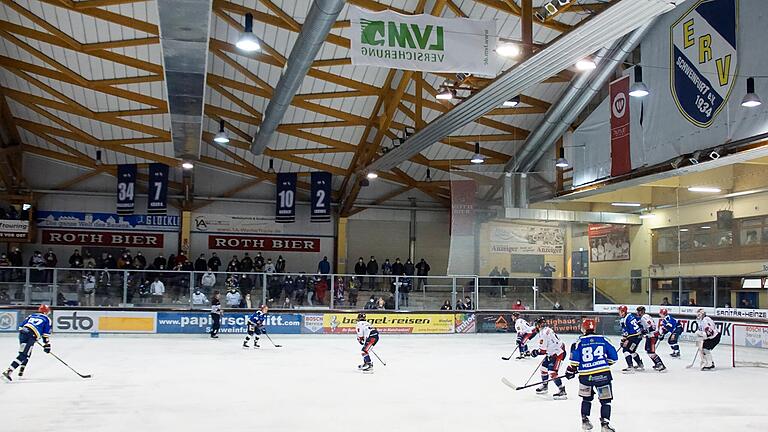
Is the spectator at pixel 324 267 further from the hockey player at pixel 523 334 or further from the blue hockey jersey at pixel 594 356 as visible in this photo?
the blue hockey jersey at pixel 594 356

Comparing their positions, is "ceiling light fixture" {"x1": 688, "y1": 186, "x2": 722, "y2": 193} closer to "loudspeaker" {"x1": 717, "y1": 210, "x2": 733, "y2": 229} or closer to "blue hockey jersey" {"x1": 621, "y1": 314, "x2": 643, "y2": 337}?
"loudspeaker" {"x1": 717, "y1": 210, "x2": 733, "y2": 229}

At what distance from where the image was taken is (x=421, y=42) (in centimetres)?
1207

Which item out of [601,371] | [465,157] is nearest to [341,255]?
[465,157]

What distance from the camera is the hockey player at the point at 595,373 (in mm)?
9305

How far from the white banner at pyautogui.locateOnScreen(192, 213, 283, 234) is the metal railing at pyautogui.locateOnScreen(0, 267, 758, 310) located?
1271 centimetres

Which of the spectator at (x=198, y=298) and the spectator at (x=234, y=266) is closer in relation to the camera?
the spectator at (x=198, y=298)

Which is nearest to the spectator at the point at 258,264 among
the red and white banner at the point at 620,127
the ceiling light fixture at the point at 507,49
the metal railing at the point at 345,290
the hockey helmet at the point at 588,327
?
the metal railing at the point at 345,290

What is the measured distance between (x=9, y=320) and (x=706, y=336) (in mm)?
20672

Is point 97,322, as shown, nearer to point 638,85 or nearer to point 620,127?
point 638,85

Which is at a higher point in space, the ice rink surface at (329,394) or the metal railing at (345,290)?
the metal railing at (345,290)

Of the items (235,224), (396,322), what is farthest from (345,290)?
(235,224)

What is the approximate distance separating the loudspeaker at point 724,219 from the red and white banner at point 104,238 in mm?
26259

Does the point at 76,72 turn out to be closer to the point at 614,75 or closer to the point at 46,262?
the point at 46,262

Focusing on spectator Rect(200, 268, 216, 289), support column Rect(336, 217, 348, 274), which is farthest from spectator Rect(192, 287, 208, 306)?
support column Rect(336, 217, 348, 274)
